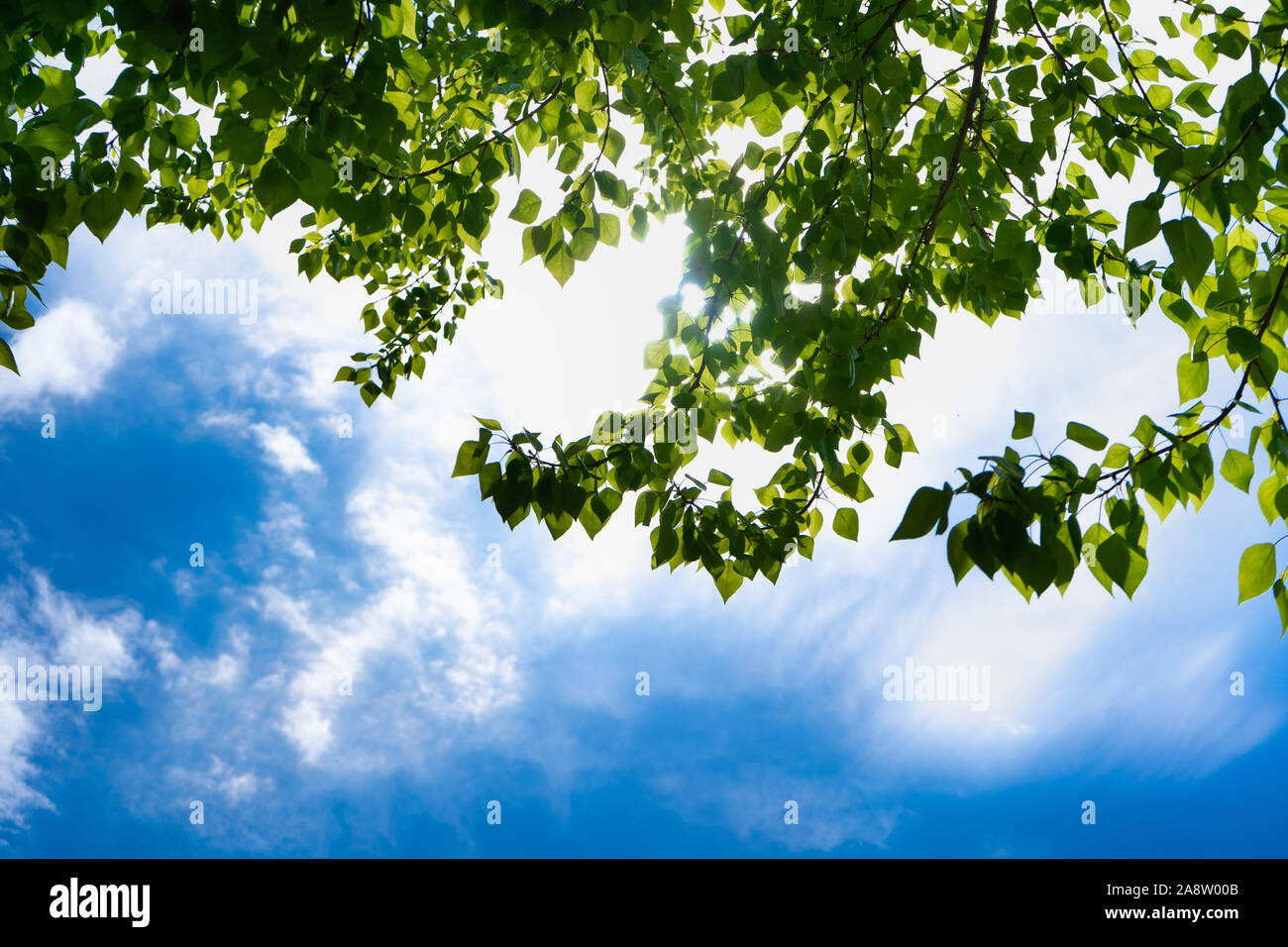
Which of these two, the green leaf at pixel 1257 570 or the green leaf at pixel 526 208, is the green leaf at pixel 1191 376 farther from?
the green leaf at pixel 526 208

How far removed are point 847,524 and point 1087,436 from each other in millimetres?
1184

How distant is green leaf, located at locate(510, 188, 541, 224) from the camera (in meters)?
2.76

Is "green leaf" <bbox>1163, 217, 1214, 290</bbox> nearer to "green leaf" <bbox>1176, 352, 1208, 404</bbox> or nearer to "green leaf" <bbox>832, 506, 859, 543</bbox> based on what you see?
"green leaf" <bbox>1176, 352, 1208, 404</bbox>

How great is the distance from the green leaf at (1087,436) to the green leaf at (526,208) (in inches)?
73.8

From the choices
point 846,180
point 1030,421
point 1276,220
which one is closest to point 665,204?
point 846,180

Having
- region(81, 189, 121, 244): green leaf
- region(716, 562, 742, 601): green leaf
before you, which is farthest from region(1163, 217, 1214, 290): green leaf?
region(81, 189, 121, 244): green leaf

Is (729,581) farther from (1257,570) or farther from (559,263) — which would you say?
(1257,570)

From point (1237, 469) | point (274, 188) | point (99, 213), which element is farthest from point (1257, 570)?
point (99, 213)

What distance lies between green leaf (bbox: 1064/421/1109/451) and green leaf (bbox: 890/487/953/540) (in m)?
0.54

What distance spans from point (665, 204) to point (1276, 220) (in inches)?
130

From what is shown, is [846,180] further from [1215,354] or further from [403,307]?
[403,307]

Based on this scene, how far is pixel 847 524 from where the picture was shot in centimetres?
298

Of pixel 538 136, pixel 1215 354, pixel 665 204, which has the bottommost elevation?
pixel 1215 354
